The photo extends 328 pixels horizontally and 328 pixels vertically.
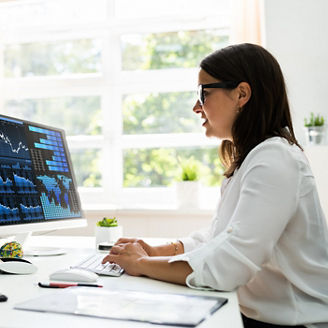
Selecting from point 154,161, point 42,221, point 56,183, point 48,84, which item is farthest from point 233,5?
point 42,221

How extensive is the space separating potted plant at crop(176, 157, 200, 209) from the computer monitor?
1.31 metres

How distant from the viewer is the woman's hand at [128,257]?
1.26 meters

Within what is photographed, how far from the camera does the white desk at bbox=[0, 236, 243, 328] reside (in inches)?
32.8

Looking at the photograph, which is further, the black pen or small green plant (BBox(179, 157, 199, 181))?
small green plant (BBox(179, 157, 199, 181))

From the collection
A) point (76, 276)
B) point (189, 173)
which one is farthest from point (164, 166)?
point (76, 276)

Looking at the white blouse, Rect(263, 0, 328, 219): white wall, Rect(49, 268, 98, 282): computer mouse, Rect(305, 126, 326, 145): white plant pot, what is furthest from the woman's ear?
Rect(263, 0, 328, 219): white wall

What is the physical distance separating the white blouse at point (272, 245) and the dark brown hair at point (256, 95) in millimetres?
92

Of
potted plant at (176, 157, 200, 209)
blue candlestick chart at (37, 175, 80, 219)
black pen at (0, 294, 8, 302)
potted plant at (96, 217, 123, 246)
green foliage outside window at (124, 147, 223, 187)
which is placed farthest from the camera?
green foliage outside window at (124, 147, 223, 187)

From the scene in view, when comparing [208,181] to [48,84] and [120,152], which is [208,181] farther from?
[48,84]

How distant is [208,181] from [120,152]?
73cm

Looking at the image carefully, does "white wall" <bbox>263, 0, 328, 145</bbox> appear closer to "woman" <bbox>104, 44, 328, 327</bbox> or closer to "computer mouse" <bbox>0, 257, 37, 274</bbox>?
"woman" <bbox>104, 44, 328, 327</bbox>

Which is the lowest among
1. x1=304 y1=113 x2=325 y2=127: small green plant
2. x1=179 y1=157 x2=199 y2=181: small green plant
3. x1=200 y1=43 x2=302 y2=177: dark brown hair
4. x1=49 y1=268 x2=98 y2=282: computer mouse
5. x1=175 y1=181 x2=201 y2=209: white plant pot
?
x1=175 y1=181 x2=201 y2=209: white plant pot

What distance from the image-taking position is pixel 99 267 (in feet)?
4.41

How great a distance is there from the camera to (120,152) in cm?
373
